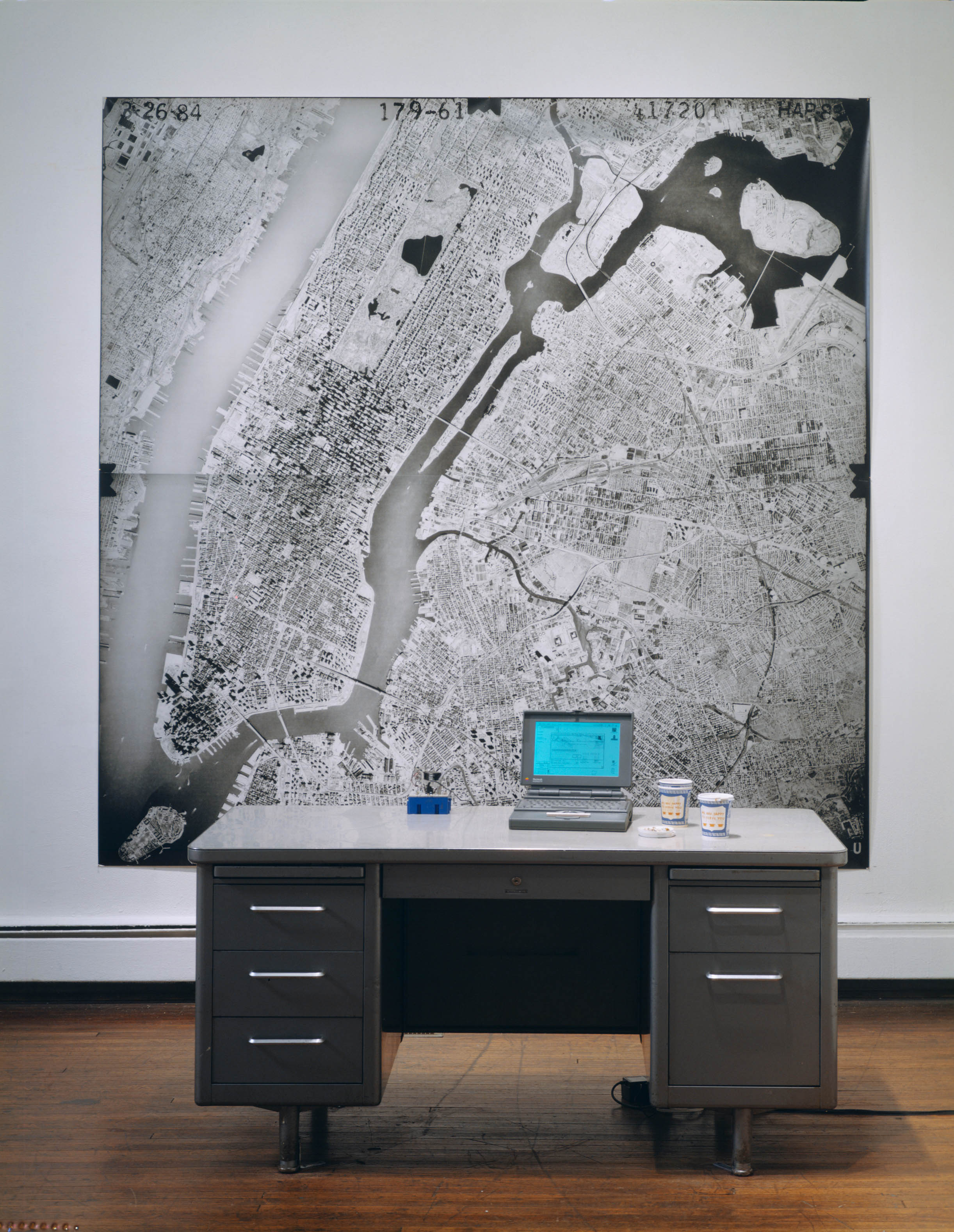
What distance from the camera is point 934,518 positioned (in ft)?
9.98

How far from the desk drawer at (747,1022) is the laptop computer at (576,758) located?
0.47 meters

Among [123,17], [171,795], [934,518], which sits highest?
[123,17]

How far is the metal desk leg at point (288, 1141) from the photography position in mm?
2096

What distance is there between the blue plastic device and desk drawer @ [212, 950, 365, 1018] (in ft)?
1.58

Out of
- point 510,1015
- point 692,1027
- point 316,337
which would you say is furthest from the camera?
point 316,337

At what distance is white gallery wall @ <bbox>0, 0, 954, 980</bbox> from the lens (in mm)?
3018

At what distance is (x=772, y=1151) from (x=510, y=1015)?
0.68 metres

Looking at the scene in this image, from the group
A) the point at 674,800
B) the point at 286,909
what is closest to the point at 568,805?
the point at 674,800

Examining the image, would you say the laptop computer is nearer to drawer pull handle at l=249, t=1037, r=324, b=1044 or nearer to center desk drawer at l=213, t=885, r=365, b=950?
center desk drawer at l=213, t=885, r=365, b=950

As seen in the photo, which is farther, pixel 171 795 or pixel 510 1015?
pixel 171 795

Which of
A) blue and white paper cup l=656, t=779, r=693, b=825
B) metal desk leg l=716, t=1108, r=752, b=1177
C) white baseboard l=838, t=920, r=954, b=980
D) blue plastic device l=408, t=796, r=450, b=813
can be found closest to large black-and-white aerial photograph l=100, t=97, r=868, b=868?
white baseboard l=838, t=920, r=954, b=980

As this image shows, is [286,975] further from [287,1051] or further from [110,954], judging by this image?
[110,954]

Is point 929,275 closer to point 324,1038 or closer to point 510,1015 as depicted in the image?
point 510,1015

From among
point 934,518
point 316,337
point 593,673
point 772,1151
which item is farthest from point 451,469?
point 772,1151
